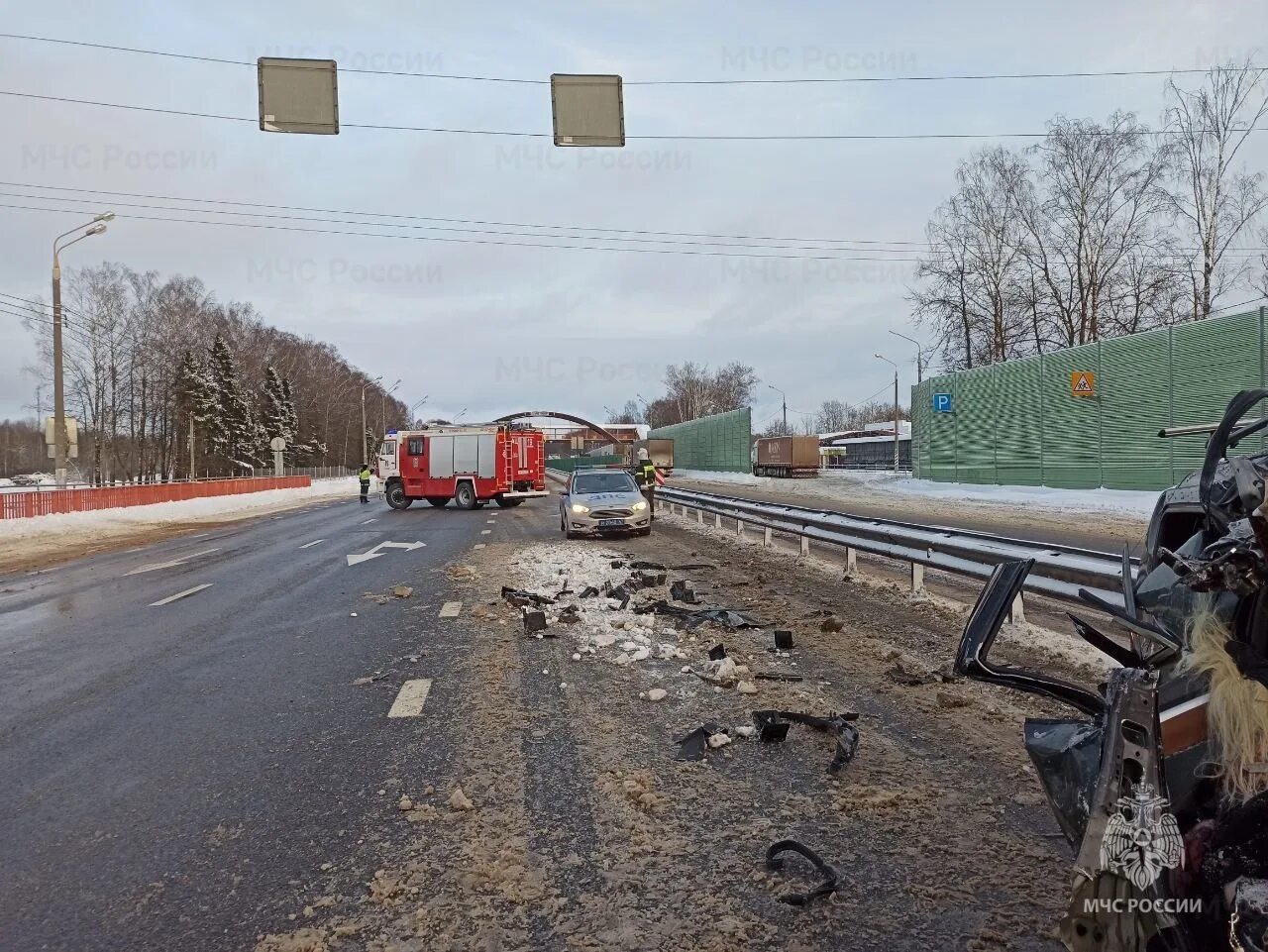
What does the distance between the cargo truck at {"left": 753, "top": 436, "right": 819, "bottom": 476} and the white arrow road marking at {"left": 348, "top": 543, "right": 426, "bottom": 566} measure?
1836 inches

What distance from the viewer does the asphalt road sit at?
9.93 feet

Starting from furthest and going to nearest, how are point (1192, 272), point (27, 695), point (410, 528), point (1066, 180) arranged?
point (1066, 180), point (1192, 272), point (410, 528), point (27, 695)

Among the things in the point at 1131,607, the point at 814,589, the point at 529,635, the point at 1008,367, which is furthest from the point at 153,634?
the point at 1008,367

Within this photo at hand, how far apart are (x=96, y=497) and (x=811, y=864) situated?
30285 mm

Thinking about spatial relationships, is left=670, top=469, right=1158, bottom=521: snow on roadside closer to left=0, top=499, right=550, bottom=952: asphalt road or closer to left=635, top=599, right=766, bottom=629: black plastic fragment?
left=635, top=599, right=766, bottom=629: black plastic fragment

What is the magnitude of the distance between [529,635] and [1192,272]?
38.1 meters

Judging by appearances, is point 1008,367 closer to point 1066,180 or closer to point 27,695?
point 1066,180

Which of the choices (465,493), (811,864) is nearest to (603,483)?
(465,493)

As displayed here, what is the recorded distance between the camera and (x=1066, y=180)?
39438 millimetres

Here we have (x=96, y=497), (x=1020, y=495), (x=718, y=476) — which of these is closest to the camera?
(x=96, y=497)

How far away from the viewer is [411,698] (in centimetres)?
570

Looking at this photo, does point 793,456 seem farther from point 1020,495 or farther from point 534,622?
point 534,622

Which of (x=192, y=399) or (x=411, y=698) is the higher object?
(x=192, y=399)

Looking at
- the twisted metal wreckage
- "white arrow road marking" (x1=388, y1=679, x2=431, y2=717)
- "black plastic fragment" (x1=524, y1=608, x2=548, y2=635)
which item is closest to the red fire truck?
"black plastic fragment" (x1=524, y1=608, x2=548, y2=635)
